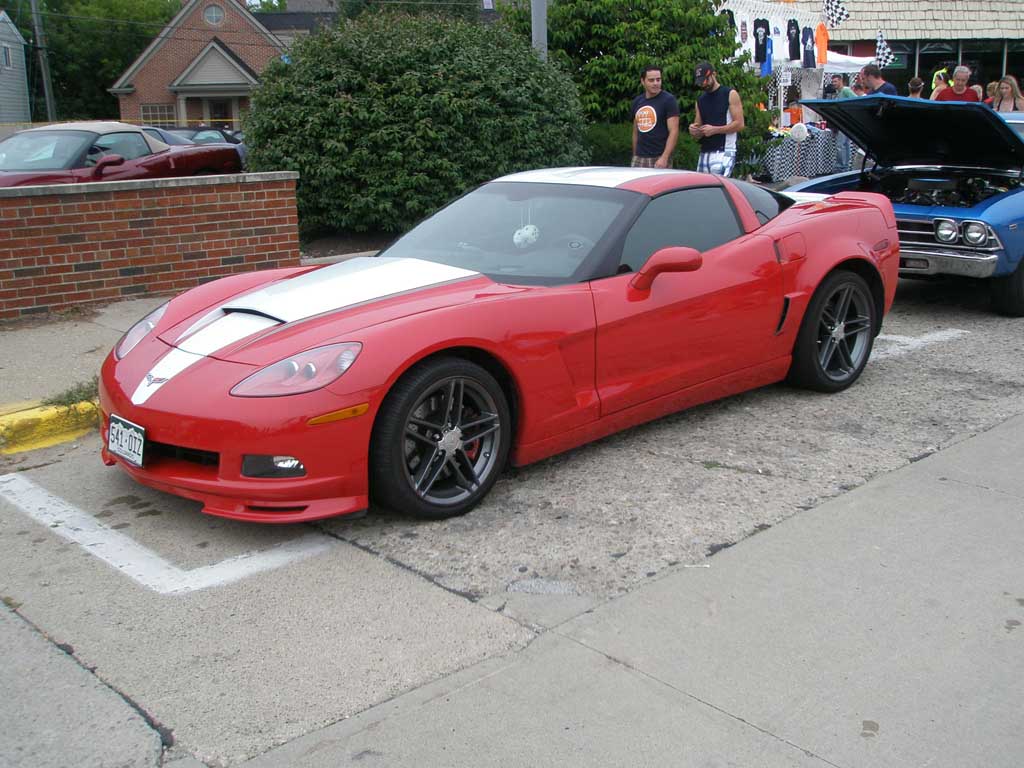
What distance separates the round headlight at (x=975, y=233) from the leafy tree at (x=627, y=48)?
637 centimetres

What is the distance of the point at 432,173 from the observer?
36.5ft

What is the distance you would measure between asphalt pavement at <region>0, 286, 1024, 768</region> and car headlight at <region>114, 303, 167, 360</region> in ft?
4.38

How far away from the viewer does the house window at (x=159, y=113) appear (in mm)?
52156

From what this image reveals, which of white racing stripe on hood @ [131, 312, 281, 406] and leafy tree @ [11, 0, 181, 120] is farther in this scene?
leafy tree @ [11, 0, 181, 120]

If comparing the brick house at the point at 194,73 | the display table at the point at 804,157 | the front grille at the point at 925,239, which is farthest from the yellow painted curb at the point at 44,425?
the brick house at the point at 194,73

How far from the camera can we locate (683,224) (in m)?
5.41

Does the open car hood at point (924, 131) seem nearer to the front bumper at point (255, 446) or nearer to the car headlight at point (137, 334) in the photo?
the car headlight at point (137, 334)

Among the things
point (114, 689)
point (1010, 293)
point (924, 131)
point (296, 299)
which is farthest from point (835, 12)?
point (114, 689)

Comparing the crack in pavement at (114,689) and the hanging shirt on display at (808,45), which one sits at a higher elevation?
the hanging shirt on display at (808,45)

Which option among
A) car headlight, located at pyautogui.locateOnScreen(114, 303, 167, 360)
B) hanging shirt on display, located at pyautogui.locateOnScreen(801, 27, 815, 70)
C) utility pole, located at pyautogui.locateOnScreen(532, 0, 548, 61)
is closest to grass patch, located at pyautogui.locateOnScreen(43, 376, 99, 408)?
car headlight, located at pyautogui.locateOnScreen(114, 303, 167, 360)

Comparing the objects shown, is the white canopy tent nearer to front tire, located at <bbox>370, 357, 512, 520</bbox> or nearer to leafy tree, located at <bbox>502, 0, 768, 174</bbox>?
Result: leafy tree, located at <bbox>502, 0, 768, 174</bbox>

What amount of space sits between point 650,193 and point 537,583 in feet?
7.53

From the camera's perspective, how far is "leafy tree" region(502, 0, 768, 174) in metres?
13.7

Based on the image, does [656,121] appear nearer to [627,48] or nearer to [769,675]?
[627,48]
